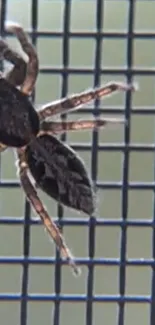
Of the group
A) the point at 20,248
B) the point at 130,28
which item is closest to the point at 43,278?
the point at 20,248

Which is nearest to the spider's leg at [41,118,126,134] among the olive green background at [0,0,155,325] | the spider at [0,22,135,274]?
the spider at [0,22,135,274]

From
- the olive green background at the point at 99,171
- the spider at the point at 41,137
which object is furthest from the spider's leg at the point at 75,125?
the olive green background at the point at 99,171

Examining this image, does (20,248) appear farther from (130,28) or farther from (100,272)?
(130,28)

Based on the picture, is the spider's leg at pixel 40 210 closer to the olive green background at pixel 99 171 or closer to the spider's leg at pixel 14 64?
the spider's leg at pixel 14 64

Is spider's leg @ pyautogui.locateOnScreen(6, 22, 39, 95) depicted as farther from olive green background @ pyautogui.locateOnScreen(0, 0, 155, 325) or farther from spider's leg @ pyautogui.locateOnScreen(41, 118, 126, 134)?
olive green background @ pyautogui.locateOnScreen(0, 0, 155, 325)

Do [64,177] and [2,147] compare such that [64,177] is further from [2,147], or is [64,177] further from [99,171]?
[99,171]
